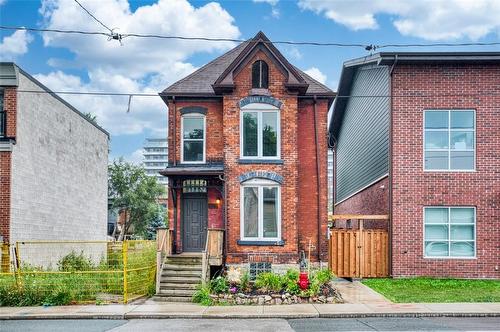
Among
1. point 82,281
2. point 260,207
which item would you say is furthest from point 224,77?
point 82,281

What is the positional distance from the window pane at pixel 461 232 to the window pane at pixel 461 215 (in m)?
0.18

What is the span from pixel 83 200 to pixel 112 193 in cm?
3310

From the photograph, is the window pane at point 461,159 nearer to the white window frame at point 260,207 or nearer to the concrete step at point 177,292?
the white window frame at point 260,207

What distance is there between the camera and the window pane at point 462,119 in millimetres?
23047

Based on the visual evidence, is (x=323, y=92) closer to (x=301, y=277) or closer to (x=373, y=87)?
(x=373, y=87)

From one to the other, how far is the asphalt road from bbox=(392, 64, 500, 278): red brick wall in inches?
302

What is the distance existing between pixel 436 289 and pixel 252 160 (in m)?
7.56

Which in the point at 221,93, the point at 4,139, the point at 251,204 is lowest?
the point at 251,204

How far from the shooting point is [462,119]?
75.7 ft

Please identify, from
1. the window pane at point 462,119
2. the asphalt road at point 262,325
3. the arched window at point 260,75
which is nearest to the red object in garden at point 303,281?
the asphalt road at point 262,325

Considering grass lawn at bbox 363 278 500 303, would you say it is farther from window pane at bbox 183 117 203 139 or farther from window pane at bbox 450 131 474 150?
window pane at bbox 183 117 203 139

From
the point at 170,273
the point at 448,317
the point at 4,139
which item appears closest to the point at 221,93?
the point at 170,273

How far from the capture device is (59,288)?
18.7 m

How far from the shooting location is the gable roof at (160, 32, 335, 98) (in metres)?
22.8
